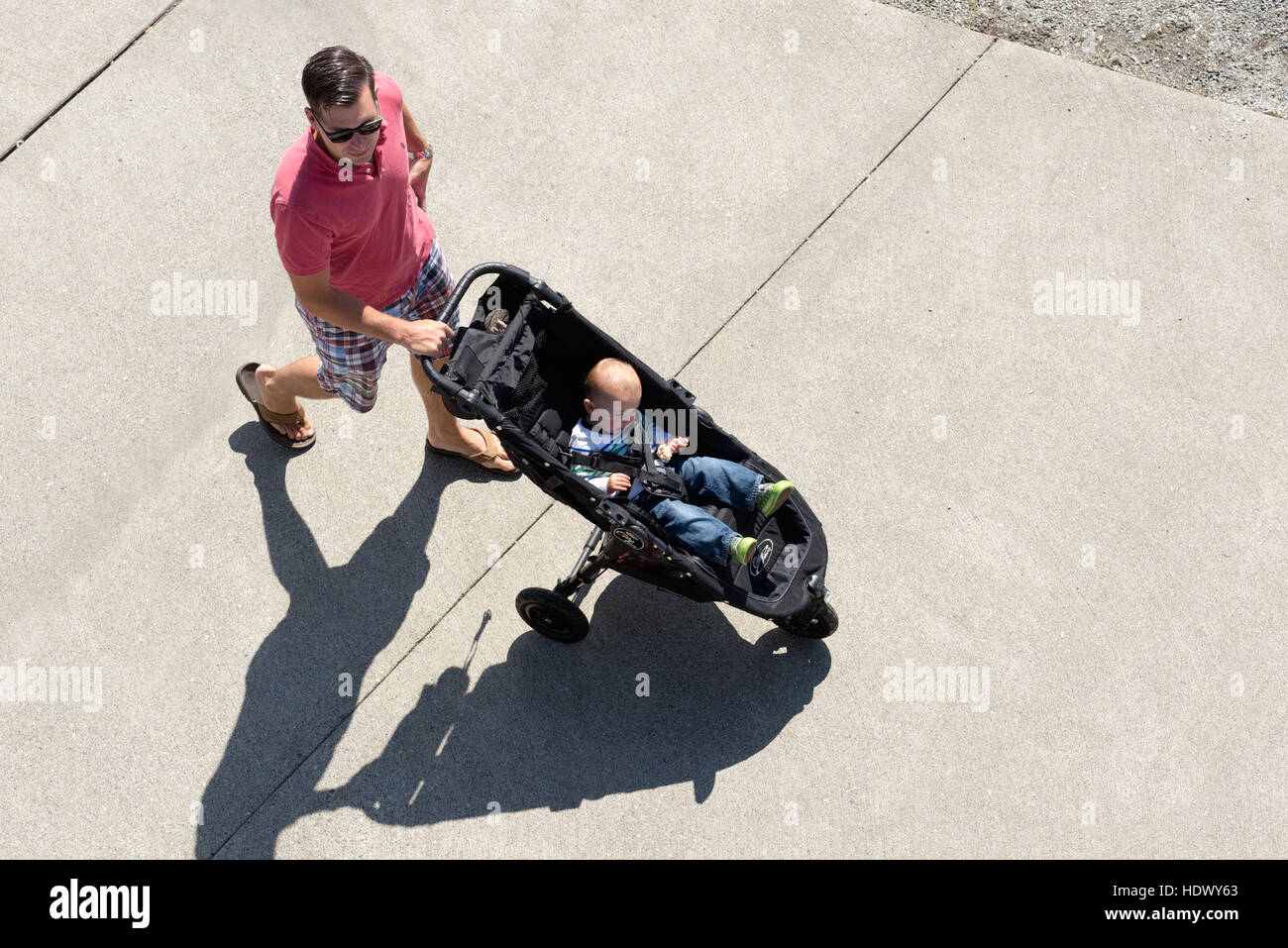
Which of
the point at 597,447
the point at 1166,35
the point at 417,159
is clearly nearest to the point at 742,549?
the point at 597,447

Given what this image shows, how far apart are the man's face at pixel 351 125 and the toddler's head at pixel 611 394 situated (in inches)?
46.2

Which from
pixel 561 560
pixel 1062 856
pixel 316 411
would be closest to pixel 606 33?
pixel 316 411

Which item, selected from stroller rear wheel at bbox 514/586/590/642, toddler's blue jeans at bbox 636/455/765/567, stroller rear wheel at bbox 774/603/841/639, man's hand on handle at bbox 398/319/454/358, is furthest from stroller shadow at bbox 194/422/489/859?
stroller rear wheel at bbox 774/603/841/639

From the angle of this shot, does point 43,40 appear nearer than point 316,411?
No

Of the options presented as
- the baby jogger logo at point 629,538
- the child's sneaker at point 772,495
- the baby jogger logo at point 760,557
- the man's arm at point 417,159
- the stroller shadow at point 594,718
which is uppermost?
the man's arm at point 417,159

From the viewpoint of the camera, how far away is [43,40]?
559 cm

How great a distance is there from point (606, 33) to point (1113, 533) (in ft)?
12.2

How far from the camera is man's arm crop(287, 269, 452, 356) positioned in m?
3.57

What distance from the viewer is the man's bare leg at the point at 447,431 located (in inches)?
177

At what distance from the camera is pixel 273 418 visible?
4719mm

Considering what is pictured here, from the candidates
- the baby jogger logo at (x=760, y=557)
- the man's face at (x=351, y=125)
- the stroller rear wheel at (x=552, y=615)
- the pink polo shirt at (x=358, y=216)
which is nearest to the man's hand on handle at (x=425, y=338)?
the pink polo shirt at (x=358, y=216)

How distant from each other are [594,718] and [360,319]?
1.99 metres

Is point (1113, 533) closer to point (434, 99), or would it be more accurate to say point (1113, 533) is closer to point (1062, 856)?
point (1062, 856)
